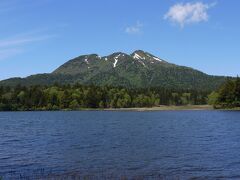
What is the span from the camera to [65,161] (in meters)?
48.8

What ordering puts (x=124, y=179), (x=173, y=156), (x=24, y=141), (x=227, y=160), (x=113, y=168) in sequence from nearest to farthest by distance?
(x=124, y=179), (x=113, y=168), (x=227, y=160), (x=173, y=156), (x=24, y=141)

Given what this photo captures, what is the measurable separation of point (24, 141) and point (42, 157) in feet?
70.3

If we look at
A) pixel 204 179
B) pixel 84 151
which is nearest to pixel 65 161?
pixel 84 151

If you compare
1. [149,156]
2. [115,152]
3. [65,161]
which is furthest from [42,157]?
[149,156]

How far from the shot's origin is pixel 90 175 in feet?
129

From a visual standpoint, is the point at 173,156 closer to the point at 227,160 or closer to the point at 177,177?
the point at 227,160

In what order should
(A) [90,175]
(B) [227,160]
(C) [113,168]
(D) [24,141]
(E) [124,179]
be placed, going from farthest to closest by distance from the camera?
(D) [24,141] → (B) [227,160] → (C) [113,168] → (A) [90,175] → (E) [124,179]

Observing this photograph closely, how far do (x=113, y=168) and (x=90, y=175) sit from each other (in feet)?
15.4

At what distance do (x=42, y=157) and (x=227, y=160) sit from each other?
73.5 ft

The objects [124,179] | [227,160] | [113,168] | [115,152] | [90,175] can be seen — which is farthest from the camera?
[115,152]

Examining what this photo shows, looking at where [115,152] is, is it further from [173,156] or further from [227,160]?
[227,160]

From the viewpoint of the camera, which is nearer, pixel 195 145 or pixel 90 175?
pixel 90 175

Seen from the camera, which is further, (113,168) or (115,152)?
(115,152)

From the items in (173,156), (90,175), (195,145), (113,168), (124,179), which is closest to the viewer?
(124,179)
